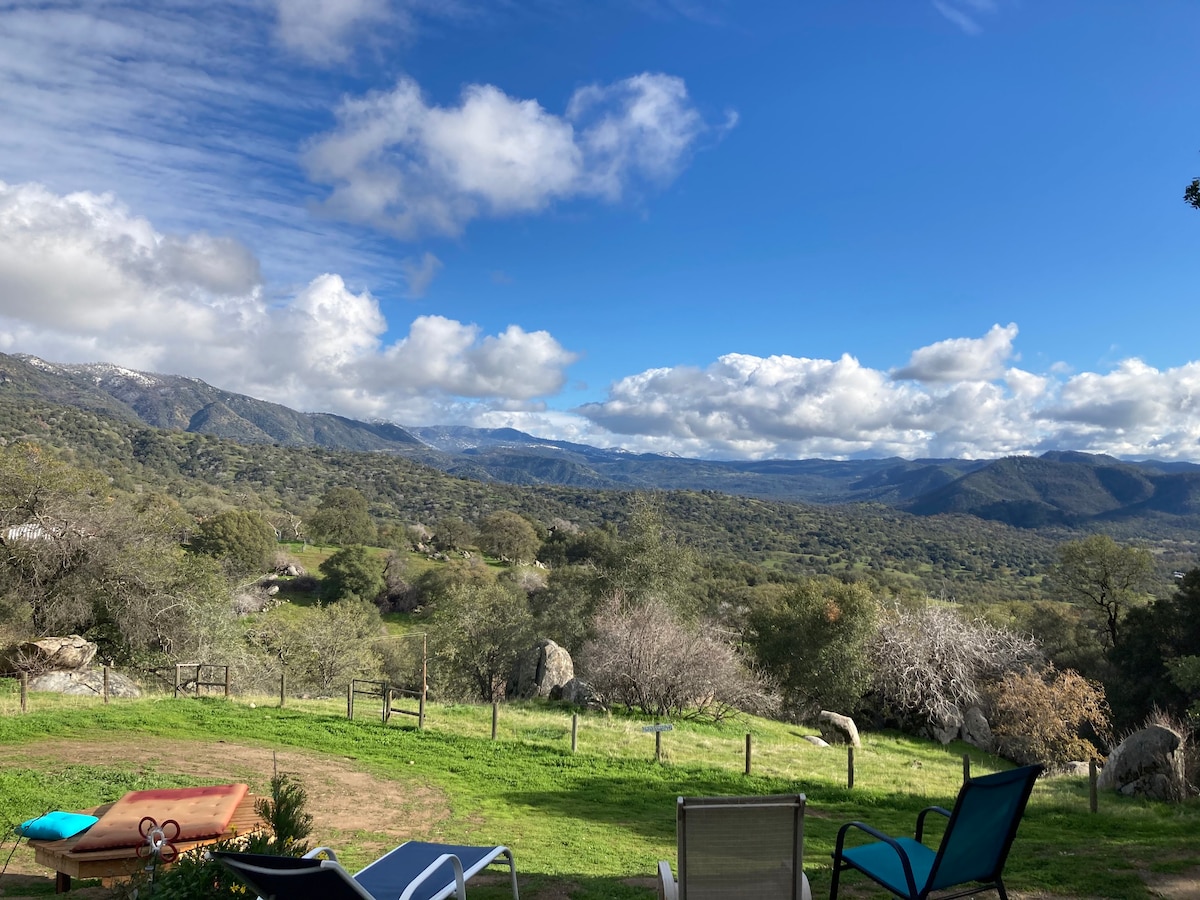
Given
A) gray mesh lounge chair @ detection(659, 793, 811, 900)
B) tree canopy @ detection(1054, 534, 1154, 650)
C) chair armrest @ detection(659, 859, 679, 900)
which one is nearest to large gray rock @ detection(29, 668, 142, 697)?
chair armrest @ detection(659, 859, 679, 900)

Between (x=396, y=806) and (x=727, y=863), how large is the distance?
680 centimetres

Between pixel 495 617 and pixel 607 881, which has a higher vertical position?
pixel 607 881

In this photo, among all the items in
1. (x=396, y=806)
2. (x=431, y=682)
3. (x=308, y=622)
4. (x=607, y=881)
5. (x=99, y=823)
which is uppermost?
(x=99, y=823)

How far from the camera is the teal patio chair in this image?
374 centimetres

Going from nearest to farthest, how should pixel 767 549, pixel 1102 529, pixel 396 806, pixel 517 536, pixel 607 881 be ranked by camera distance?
pixel 607 881 < pixel 396 806 < pixel 517 536 < pixel 767 549 < pixel 1102 529

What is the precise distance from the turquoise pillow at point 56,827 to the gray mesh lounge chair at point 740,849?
5.07 meters

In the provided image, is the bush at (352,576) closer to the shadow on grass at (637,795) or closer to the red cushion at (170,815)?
the shadow on grass at (637,795)

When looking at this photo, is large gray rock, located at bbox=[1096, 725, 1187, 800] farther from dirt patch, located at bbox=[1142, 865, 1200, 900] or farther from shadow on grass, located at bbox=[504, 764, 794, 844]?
dirt patch, located at bbox=[1142, 865, 1200, 900]

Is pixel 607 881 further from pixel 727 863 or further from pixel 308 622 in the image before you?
pixel 308 622

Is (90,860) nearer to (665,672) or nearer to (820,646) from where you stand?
(665,672)

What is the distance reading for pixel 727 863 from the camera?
3512mm

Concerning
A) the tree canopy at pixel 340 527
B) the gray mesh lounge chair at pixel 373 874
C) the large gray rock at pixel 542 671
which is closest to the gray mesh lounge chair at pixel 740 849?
the gray mesh lounge chair at pixel 373 874

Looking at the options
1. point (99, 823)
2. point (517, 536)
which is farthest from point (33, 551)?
point (517, 536)

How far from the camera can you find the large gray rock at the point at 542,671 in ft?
78.7
